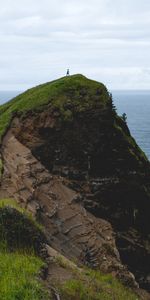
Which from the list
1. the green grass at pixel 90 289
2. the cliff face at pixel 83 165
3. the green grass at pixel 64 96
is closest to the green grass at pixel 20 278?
the green grass at pixel 90 289

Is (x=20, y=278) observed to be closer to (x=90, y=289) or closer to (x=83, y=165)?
(x=90, y=289)

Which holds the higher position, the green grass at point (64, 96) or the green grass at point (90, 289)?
the green grass at point (64, 96)

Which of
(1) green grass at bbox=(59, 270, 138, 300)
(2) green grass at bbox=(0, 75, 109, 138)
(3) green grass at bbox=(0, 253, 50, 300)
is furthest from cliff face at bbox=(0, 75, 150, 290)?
(3) green grass at bbox=(0, 253, 50, 300)

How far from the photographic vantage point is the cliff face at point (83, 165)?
16.6m

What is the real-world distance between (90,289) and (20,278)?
193cm

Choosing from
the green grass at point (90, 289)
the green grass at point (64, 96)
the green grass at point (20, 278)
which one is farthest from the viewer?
the green grass at point (64, 96)

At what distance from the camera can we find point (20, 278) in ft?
32.2

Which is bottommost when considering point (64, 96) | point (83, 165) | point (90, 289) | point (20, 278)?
point (90, 289)

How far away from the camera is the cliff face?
16.6 metres

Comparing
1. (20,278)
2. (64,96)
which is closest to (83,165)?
(64,96)

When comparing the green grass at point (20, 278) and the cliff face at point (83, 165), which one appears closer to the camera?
the green grass at point (20, 278)

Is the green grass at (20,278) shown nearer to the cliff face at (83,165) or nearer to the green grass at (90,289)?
the green grass at (90,289)

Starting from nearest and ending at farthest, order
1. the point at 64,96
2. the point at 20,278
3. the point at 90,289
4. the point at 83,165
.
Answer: the point at 20,278 < the point at 90,289 < the point at 83,165 < the point at 64,96

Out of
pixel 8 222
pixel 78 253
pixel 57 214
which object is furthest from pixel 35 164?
pixel 8 222
